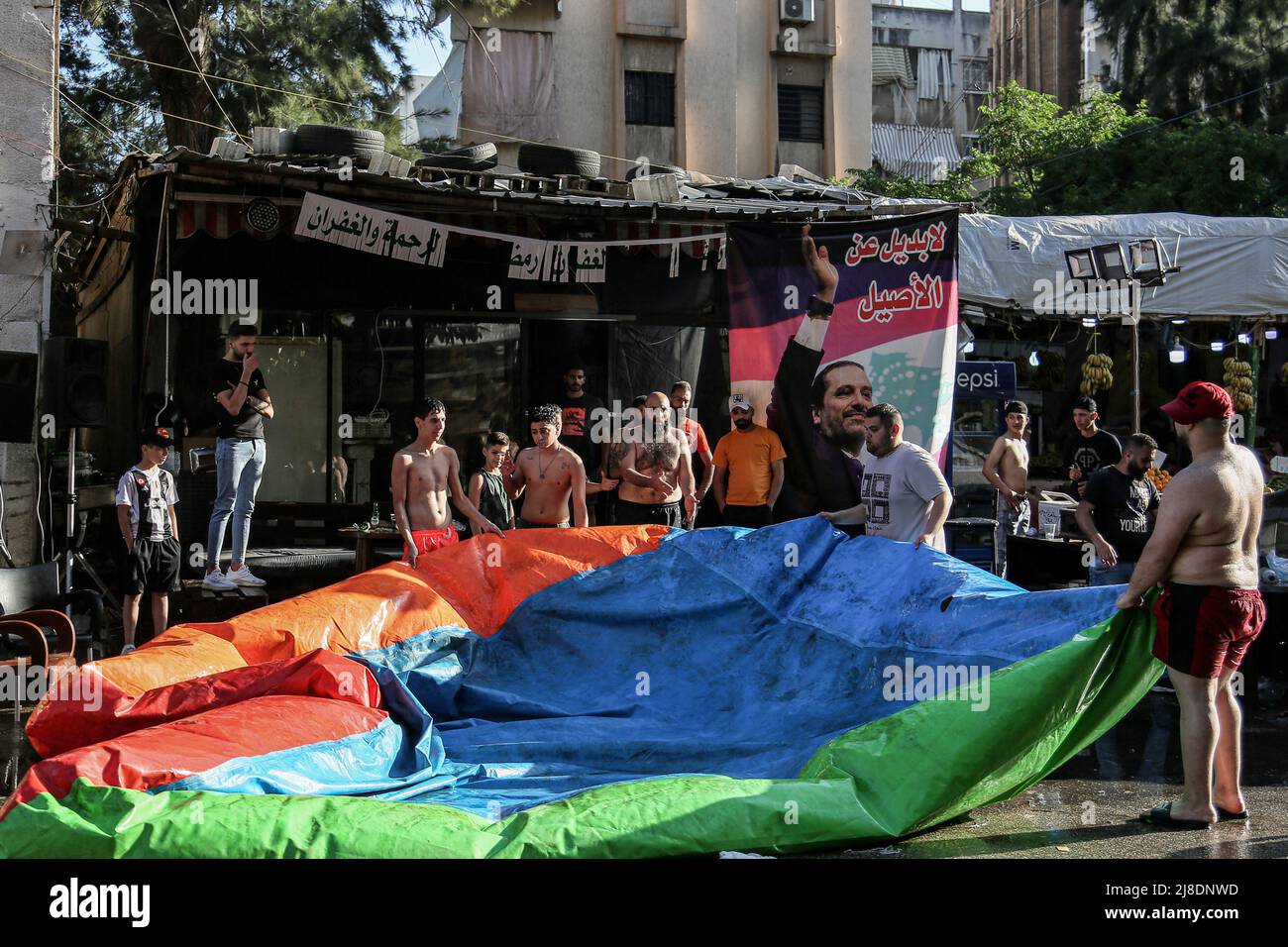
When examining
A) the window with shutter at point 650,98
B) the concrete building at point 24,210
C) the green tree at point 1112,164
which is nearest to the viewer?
the concrete building at point 24,210

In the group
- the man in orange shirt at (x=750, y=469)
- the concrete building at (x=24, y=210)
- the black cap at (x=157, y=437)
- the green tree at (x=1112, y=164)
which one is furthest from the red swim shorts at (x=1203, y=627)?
the green tree at (x=1112, y=164)

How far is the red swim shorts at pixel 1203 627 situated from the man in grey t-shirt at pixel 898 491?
2.14m

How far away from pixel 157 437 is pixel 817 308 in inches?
225

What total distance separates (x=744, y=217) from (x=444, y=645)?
565 centimetres

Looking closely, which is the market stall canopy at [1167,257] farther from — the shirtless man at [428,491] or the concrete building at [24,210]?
the concrete building at [24,210]

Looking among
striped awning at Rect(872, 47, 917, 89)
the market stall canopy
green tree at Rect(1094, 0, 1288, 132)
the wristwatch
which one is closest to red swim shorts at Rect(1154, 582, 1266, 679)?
the wristwatch

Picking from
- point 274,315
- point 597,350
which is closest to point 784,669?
point 597,350

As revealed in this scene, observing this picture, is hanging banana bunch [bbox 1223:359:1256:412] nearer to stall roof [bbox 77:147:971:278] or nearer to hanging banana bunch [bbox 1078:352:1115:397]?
hanging banana bunch [bbox 1078:352:1115:397]

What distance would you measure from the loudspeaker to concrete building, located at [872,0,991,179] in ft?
89.8

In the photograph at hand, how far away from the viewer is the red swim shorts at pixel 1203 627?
592 centimetres

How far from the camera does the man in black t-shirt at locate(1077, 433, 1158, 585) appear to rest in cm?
952
